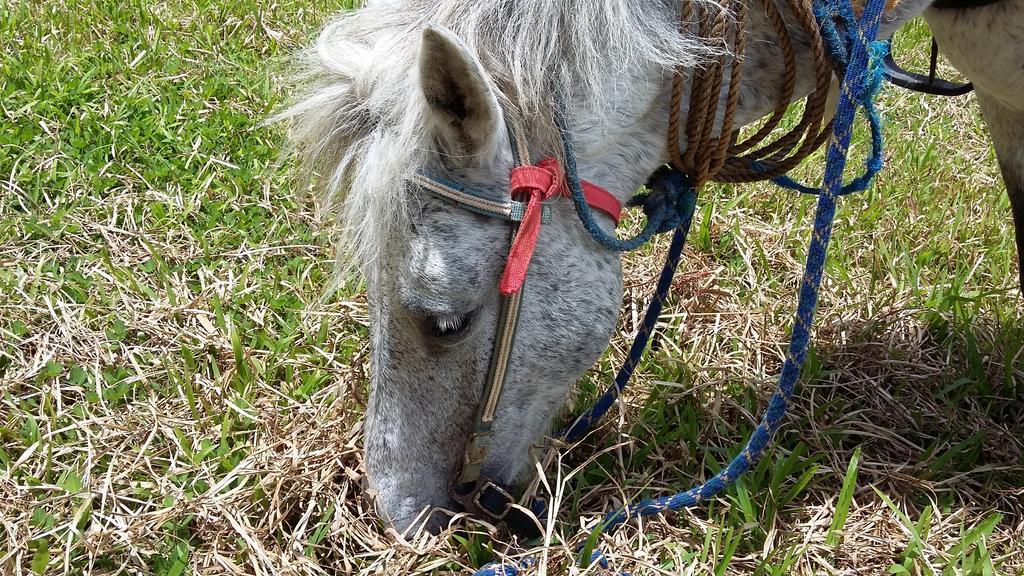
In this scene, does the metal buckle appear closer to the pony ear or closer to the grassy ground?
the grassy ground

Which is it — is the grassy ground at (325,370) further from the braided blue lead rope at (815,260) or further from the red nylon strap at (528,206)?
the red nylon strap at (528,206)

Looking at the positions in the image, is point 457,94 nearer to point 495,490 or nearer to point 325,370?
point 495,490

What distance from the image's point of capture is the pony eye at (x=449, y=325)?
1584 millimetres

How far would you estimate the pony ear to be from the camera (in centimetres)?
129

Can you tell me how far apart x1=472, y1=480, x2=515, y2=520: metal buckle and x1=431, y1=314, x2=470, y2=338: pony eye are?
425 mm

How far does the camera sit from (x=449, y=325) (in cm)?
159

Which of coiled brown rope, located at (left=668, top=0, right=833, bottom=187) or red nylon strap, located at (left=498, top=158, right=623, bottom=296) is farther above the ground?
coiled brown rope, located at (left=668, top=0, right=833, bottom=187)

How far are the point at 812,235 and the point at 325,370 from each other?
1.46 metres

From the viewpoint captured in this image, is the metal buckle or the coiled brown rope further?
the metal buckle

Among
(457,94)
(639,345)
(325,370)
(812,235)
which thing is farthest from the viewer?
(325,370)

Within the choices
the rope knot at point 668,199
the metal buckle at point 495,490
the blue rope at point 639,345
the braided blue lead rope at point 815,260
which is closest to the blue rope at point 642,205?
the rope knot at point 668,199

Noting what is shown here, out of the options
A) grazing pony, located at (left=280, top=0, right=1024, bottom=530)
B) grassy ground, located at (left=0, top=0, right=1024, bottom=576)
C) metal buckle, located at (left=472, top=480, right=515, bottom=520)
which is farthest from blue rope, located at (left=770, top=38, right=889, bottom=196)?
metal buckle, located at (left=472, top=480, right=515, bottom=520)

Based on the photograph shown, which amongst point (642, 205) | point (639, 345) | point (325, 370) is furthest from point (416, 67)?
point (325, 370)

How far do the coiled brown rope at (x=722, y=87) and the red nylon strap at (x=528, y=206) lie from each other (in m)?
0.28
